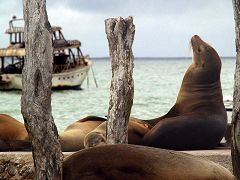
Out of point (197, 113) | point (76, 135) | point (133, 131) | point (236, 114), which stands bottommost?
point (76, 135)

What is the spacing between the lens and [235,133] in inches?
208

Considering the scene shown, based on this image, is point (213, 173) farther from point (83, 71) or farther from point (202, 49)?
point (83, 71)

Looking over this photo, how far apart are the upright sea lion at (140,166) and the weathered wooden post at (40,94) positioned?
0.27 meters

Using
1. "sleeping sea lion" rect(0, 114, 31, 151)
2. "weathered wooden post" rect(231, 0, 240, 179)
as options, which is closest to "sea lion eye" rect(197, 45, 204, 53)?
"sleeping sea lion" rect(0, 114, 31, 151)

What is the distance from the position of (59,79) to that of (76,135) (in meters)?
43.4

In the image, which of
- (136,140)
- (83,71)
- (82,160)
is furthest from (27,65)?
(83,71)

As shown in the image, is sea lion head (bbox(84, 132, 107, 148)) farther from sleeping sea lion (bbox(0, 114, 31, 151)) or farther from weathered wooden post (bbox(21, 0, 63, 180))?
weathered wooden post (bbox(21, 0, 63, 180))

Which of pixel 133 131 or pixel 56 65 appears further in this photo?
pixel 56 65

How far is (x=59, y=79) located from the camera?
5144cm

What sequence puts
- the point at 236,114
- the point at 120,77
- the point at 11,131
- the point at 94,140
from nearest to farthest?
the point at 236,114 → the point at 120,77 → the point at 94,140 → the point at 11,131

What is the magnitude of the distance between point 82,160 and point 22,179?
1950mm

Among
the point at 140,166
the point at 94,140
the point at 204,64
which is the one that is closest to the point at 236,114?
the point at 140,166

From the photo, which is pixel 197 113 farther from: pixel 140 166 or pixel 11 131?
pixel 140 166

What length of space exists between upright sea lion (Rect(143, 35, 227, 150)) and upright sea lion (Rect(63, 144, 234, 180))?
3150mm
